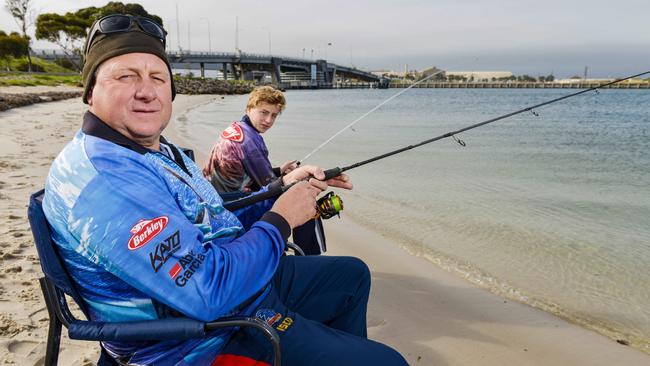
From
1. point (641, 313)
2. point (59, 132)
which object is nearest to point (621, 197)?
point (641, 313)

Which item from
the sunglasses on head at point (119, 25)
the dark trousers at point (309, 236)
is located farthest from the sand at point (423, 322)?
the sunglasses on head at point (119, 25)

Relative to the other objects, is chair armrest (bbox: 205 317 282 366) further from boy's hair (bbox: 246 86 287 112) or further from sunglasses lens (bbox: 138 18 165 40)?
boy's hair (bbox: 246 86 287 112)

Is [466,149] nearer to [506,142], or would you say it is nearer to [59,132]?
[506,142]

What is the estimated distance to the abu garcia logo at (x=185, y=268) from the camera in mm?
1442

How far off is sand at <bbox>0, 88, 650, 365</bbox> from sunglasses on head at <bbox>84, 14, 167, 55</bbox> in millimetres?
2007

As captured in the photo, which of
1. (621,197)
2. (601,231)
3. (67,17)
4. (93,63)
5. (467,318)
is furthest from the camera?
(67,17)

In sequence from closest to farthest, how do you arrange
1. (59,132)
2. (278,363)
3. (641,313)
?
(278,363), (641,313), (59,132)

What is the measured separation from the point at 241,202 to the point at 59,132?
11926 millimetres

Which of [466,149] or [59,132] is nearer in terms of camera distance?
[59,132]

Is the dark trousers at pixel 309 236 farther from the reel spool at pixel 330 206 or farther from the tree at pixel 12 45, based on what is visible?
the tree at pixel 12 45

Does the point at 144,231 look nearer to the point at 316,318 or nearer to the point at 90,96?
the point at 90,96

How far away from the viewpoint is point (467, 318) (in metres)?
3.63

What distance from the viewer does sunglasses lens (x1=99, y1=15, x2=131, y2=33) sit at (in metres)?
1.76

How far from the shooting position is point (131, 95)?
175 cm
